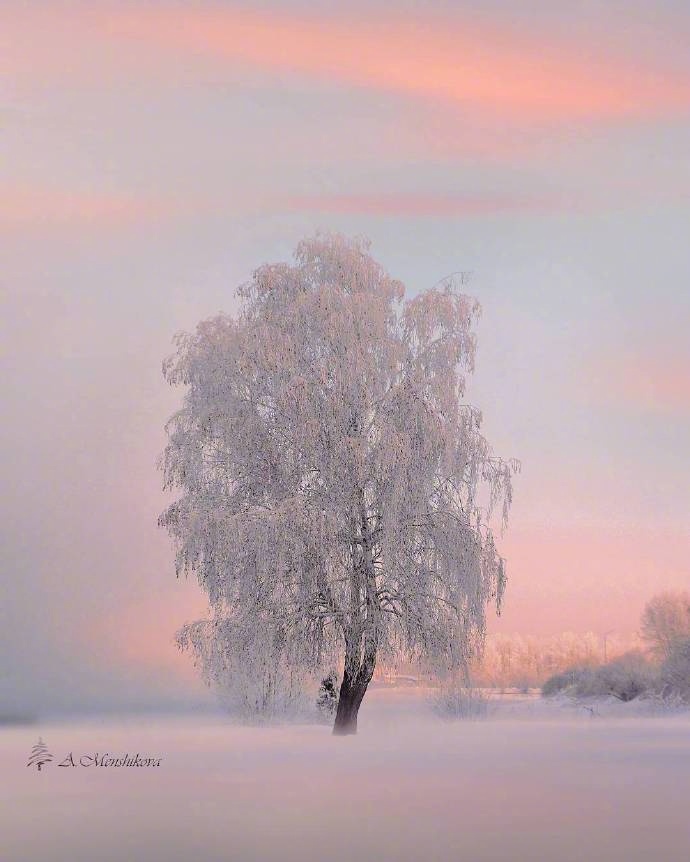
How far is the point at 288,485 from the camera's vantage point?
19.1m

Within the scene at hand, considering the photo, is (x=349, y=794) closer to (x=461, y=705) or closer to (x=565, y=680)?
(x=461, y=705)

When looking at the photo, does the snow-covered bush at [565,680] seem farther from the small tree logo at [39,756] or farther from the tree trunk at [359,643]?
the small tree logo at [39,756]

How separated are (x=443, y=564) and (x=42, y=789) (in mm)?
8399

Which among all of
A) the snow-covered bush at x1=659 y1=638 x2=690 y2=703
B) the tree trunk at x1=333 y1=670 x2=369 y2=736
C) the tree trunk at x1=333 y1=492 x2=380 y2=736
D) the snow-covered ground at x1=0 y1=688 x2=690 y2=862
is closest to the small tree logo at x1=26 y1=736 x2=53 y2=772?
the snow-covered ground at x1=0 y1=688 x2=690 y2=862

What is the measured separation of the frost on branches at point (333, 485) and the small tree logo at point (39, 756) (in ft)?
10.9

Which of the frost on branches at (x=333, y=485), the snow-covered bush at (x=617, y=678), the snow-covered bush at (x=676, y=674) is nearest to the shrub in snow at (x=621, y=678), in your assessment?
the snow-covered bush at (x=617, y=678)

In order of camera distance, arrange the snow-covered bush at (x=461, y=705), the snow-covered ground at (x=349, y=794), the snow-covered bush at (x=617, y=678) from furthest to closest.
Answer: the snow-covered bush at (x=617, y=678), the snow-covered bush at (x=461, y=705), the snow-covered ground at (x=349, y=794)

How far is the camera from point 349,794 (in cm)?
1205

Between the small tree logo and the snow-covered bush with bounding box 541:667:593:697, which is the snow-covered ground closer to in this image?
the small tree logo

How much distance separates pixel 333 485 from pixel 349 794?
757cm

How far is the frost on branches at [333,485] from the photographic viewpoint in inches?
730

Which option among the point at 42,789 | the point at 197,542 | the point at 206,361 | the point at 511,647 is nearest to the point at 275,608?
the point at 197,542

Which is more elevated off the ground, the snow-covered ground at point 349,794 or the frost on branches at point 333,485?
the frost on branches at point 333,485

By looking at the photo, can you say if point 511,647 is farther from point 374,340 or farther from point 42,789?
point 42,789
